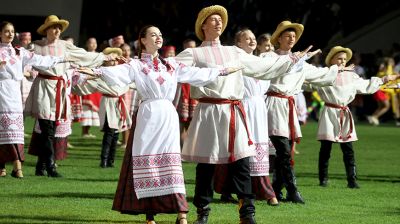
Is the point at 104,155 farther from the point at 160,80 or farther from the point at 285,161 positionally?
the point at 160,80

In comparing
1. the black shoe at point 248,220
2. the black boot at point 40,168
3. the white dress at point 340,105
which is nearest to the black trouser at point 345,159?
the white dress at point 340,105

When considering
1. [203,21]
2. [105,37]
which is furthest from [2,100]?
[105,37]

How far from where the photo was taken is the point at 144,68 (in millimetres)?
10547

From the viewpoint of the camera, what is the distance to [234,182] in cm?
1098

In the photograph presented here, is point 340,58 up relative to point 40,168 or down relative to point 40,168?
up

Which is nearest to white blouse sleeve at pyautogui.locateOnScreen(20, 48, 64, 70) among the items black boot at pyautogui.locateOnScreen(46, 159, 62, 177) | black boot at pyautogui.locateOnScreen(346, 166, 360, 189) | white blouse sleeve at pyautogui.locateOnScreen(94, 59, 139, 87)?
black boot at pyautogui.locateOnScreen(46, 159, 62, 177)

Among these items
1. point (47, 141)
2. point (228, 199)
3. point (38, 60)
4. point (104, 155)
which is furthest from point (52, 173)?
point (228, 199)

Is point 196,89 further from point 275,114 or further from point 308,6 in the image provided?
point 308,6

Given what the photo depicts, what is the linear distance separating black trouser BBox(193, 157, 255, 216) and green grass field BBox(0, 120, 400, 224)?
36 cm

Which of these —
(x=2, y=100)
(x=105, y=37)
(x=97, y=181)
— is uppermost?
(x=105, y=37)

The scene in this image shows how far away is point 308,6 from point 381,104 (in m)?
6.08

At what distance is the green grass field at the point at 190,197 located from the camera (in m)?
11.5

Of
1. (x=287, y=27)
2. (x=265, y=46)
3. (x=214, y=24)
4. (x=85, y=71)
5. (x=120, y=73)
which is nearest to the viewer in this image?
(x=85, y=71)

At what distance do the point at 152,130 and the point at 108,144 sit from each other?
6.12 meters
